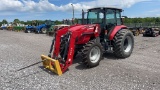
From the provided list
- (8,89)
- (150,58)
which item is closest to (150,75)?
(150,58)

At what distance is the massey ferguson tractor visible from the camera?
7008 mm

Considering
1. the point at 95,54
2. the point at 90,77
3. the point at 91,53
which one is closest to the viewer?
the point at 90,77

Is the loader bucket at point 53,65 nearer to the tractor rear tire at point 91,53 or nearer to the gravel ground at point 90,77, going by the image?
the gravel ground at point 90,77

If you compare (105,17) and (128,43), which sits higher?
(105,17)

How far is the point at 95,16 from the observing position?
9.14 meters

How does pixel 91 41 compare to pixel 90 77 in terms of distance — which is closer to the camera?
pixel 90 77

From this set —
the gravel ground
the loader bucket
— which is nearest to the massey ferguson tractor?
the loader bucket

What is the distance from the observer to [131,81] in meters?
6.01

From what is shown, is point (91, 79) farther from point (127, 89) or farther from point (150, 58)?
point (150, 58)

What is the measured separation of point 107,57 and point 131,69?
2158 mm

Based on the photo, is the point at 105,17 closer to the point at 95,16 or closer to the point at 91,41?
the point at 95,16

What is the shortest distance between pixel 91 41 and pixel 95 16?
6.40 feet

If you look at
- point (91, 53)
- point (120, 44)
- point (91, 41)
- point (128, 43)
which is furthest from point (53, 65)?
point (128, 43)

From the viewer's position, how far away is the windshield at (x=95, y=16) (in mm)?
8946
